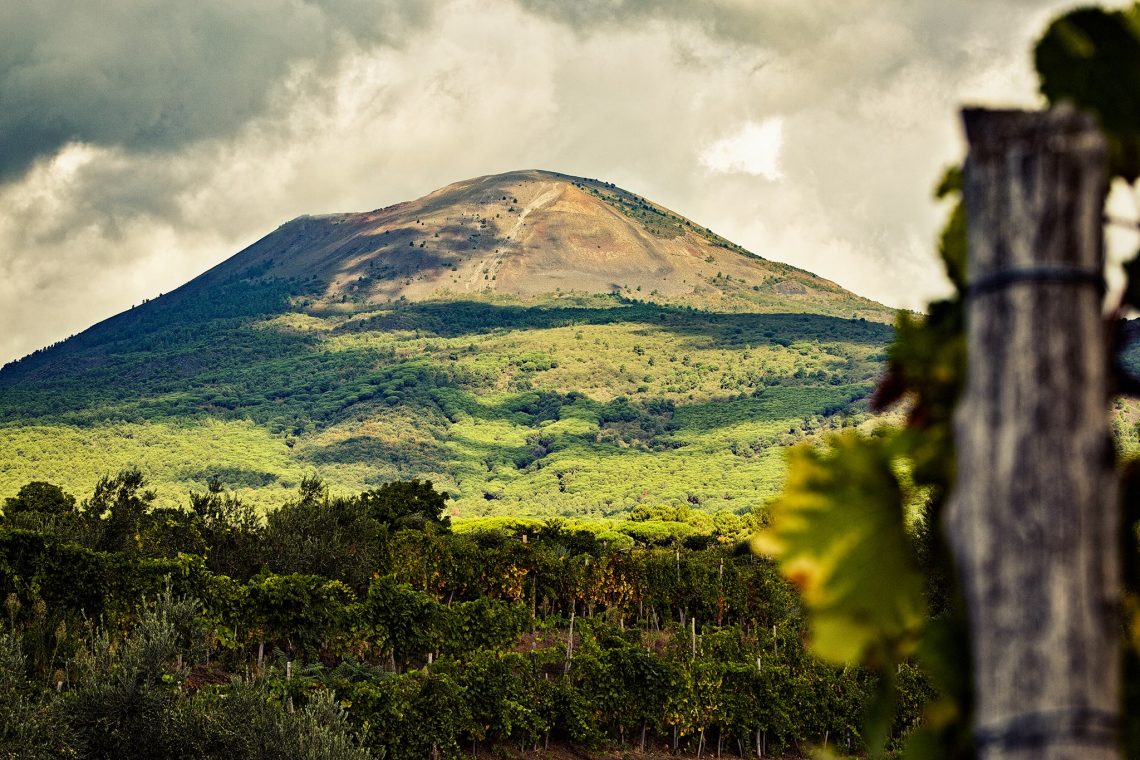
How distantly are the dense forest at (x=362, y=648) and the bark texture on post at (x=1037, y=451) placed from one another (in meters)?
8.33

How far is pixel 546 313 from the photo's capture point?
174m

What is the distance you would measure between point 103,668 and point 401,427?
125m

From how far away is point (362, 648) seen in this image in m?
18.8

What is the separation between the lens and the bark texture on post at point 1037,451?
31.2 inches

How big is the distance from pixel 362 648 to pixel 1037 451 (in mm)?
19044

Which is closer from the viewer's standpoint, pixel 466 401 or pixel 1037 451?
pixel 1037 451

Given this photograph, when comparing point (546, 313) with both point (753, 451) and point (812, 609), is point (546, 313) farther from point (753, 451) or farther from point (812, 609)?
point (812, 609)

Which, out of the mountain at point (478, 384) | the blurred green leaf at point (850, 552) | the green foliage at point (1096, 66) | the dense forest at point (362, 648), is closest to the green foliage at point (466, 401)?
the mountain at point (478, 384)

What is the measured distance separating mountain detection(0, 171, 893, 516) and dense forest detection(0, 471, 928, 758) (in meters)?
68.5

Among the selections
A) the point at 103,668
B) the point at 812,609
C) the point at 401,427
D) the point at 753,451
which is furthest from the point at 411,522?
the point at 401,427

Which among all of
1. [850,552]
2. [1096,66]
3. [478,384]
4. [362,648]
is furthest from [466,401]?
[1096,66]

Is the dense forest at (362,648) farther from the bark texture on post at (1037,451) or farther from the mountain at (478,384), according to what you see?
the mountain at (478,384)

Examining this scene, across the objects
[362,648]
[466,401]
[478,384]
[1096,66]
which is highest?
[478,384]

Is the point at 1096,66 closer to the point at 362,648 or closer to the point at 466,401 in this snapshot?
the point at 362,648
